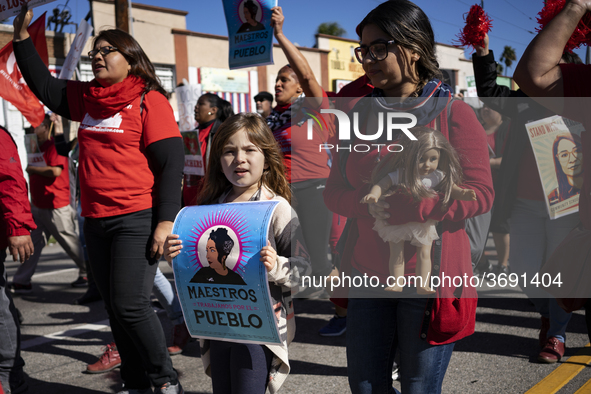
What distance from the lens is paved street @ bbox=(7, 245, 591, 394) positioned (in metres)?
3.14

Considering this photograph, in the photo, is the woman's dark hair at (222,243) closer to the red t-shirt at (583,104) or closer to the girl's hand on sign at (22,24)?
the red t-shirt at (583,104)

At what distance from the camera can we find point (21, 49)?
2.86m

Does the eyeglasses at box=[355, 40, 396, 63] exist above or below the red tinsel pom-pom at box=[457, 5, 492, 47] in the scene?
Result: below

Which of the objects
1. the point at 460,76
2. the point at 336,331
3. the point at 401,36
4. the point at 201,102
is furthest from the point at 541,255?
the point at 460,76

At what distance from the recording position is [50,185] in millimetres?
5875

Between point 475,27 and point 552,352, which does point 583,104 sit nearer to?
point 475,27

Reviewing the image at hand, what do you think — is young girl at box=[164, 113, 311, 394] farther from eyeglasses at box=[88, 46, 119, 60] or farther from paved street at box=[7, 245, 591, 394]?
paved street at box=[7, 245, 591, 394]

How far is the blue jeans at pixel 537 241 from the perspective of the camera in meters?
3.41

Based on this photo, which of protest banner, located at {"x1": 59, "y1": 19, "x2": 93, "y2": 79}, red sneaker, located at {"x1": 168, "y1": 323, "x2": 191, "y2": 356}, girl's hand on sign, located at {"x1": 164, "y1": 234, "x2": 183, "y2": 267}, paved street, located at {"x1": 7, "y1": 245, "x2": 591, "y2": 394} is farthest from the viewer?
protest banner, located at {"x1": 59, "y1": 19, "x2": 93, "y2": 79}

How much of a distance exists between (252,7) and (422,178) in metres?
2.29

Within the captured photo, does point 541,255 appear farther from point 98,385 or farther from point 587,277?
point 98,385

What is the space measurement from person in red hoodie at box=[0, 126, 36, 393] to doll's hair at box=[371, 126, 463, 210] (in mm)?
2255

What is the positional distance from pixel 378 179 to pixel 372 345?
0.62m

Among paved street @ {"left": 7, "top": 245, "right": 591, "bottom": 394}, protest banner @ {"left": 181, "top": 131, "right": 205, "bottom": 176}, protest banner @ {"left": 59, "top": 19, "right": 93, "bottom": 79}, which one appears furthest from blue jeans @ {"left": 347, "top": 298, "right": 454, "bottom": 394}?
protest banner @ {"left": 59, "top": 19, "right": 93, "bottom": 79}
